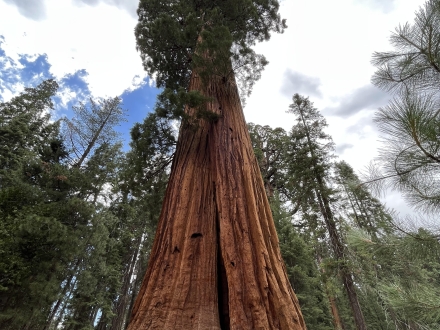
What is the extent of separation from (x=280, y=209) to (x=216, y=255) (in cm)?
967

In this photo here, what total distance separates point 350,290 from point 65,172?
12.2 m

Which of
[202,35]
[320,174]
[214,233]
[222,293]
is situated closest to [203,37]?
[202,35]

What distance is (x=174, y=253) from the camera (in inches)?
101

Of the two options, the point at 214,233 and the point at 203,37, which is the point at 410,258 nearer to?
the point at 214,233

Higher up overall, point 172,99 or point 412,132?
point 172,99

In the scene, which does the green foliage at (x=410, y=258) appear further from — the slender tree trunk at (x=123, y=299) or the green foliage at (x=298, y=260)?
the slender tree trunk at (x=123, y=299)

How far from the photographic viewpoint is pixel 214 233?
2.81 m

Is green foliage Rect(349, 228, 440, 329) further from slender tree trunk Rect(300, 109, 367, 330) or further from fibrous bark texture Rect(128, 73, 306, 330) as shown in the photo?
slender tree trunk Rect(300, 109, 367, 330)

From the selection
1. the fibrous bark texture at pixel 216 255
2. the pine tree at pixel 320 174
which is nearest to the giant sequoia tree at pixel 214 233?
the fibrous bark texture at pixel 216 255

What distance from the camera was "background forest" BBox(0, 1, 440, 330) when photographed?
3.00 meters

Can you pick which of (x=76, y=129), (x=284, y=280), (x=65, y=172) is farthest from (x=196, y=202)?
(x=76, y=129)

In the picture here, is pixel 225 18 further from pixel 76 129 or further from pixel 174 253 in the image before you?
pixel 76 129

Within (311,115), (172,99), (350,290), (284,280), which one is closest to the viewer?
(284,280)

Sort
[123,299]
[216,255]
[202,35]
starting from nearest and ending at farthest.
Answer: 1. [216,255]
2. [202,35]
3. [123,299]
